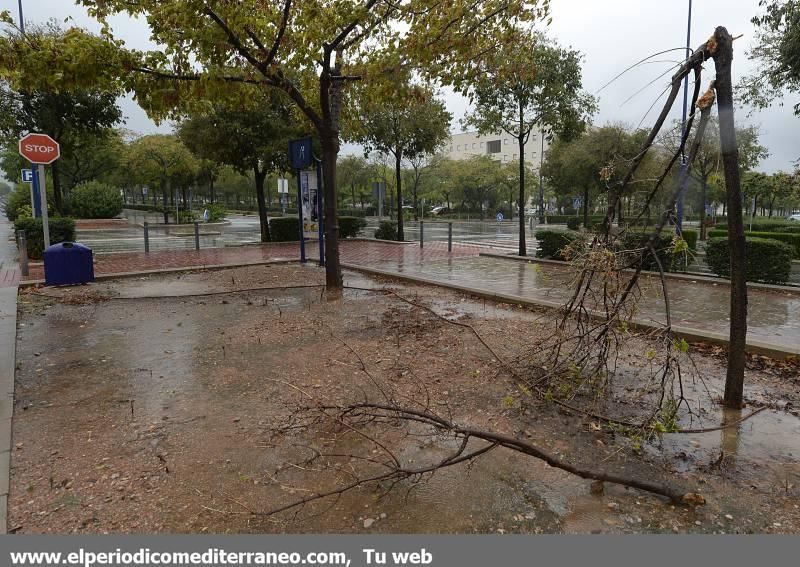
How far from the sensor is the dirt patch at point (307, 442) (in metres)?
2.66

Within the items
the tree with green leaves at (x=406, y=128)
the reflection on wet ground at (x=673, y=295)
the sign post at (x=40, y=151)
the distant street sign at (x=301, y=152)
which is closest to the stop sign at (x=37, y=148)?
the sign post at (x=40, y=151)

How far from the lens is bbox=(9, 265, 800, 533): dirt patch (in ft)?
8.73

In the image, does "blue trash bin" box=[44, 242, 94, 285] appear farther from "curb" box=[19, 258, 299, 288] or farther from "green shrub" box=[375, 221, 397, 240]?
"green shrub" box=[375, 221, 397, 240]

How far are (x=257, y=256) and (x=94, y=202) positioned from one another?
23009 mm

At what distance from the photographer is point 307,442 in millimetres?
3445

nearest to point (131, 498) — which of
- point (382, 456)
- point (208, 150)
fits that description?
point (382, 456)

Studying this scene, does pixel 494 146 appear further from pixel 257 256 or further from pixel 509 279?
pixel 509 279

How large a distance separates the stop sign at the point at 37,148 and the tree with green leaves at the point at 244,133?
18.2 ft

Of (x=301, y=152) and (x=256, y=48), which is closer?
(x=256, y=48)

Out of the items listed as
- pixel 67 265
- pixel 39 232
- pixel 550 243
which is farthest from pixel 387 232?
pixel 67 265

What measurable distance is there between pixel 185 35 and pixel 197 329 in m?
3.44

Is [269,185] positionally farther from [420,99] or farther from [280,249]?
[420,99]

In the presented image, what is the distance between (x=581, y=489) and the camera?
9.54 ft

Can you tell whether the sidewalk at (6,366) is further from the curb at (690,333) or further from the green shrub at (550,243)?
the green shrub at (550,243)
